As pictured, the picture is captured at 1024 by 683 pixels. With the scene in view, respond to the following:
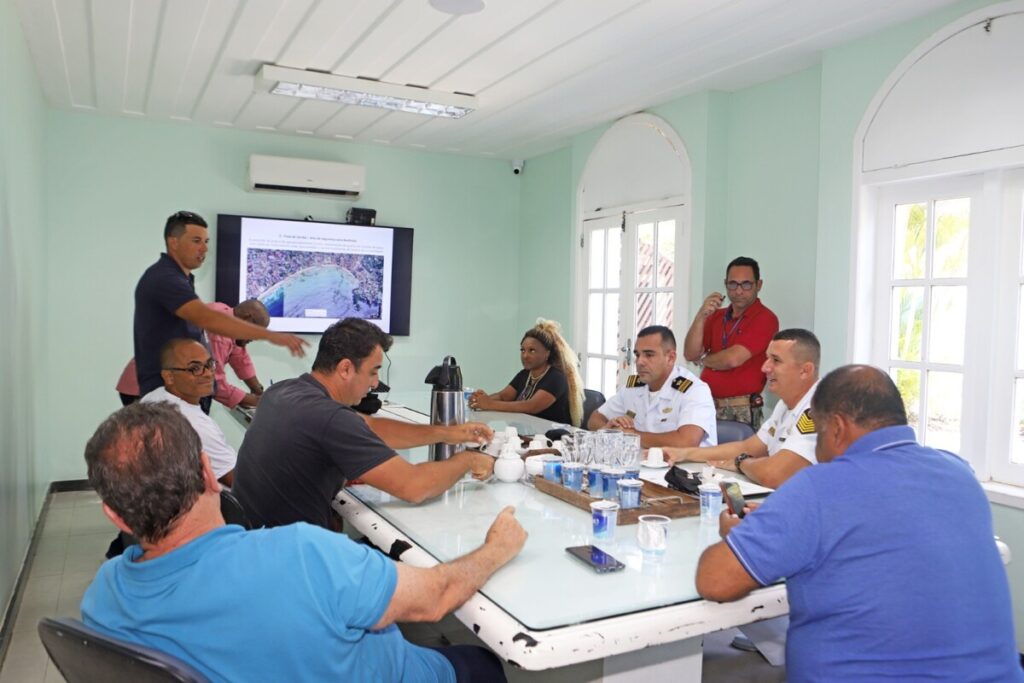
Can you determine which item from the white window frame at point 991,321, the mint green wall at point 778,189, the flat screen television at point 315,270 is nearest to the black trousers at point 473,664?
the white window frame at point 991,321

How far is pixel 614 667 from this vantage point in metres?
1.48

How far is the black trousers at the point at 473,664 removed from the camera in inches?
65.3

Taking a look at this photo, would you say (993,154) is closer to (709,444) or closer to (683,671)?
(709,444)

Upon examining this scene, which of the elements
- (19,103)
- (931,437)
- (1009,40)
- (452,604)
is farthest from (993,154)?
(19,103)

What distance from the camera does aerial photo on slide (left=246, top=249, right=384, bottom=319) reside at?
6.01 meters

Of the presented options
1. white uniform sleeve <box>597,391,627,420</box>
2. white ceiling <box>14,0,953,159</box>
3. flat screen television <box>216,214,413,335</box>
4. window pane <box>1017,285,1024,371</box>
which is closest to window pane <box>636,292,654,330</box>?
white ceiling <box>14,0,953,159</box>

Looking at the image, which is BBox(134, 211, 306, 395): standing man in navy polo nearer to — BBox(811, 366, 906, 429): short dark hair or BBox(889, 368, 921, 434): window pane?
BBox(811, 366, 906, 429): short dark hair

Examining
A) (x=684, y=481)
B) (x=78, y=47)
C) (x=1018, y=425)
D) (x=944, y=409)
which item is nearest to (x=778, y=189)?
(x=944, y=409)

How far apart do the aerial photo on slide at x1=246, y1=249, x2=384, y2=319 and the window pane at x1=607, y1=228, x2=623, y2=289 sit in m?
2.00

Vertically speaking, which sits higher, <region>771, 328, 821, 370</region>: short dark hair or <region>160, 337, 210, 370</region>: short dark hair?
<region>771, 328, 821, 370</region>: short dark hair

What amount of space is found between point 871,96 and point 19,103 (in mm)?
4070

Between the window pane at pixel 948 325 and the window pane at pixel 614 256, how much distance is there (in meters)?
2.29

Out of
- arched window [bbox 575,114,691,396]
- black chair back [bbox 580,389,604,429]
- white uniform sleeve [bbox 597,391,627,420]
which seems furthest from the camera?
arched window [bbox 575,114,691,396]

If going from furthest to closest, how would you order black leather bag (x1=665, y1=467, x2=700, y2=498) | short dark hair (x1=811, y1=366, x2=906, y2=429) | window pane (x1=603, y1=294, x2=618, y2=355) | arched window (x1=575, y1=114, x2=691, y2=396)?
window pane (x1=603, y1=294, x2=618, y2=355) → arched window (x1=575, y1=114, x2=691, y2=396) → black leather bag (x1=665, y1=467, x2=700, y2=498) → short dark hair (x1=811, y1=366, x2=906, y2=429)
